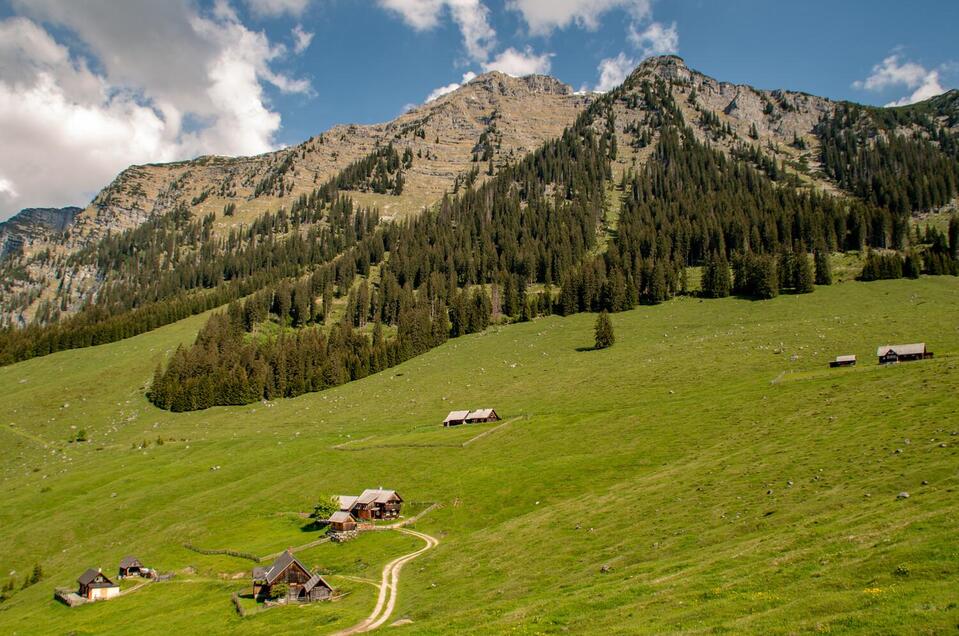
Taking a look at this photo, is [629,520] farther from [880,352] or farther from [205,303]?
[205,303]

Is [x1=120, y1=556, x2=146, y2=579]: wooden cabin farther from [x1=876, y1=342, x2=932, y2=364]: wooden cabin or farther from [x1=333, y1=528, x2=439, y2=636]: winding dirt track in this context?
[x1=876, y1=342, x2=932, y2=364]: wooden cabin

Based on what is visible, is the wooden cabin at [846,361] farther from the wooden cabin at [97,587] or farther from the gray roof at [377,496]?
the wooden cabin at [97,587]

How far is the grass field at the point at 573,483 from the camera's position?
82.1 ft

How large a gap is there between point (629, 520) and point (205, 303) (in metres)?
192

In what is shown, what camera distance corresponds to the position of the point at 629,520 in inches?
1615

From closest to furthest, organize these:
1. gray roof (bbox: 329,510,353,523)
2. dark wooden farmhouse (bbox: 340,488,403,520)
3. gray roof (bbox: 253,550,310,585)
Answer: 1. gray roof (bbox: 253,550,310,585)
2. gray roof (bbox: 329,510,353,523)
3. dark wooden farmhouse (bbox: 340,488,403,520)

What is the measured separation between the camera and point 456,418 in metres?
88.1

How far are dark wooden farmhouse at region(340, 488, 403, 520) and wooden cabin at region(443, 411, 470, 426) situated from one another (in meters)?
26.9

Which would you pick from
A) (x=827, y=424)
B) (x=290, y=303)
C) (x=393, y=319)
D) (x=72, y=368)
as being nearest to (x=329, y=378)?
(x=393, y=319)

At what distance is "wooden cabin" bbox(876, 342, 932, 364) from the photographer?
72812 millimetres

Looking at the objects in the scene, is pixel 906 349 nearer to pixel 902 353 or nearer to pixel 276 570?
pixel 902 353

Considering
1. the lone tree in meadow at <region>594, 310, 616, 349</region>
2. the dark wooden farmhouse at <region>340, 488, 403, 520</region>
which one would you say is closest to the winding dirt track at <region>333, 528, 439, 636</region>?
the dark wooden farmhouse at <region>340, 488, 403, 520</region>

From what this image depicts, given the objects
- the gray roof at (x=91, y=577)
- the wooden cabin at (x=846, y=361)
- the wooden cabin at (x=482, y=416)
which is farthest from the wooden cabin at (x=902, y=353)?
the gray roof at (x=91, y=577)

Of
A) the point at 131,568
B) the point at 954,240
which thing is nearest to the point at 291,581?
the point at 131,568
